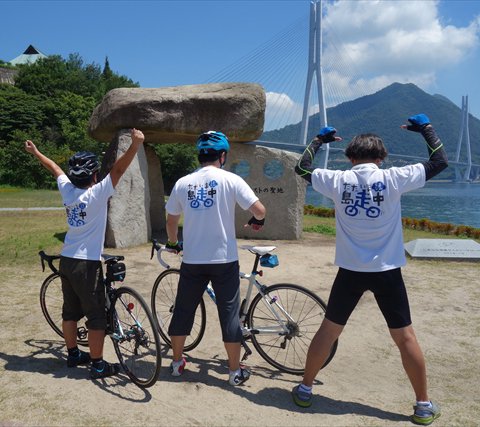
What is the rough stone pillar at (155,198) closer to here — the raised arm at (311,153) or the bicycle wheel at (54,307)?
the bicycle wheel at (54,307)

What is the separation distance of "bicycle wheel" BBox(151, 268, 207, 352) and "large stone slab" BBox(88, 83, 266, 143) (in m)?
4.09

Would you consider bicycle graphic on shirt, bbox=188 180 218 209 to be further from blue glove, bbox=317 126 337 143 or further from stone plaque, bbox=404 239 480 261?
stone plaque, bbox=404 239 480 261

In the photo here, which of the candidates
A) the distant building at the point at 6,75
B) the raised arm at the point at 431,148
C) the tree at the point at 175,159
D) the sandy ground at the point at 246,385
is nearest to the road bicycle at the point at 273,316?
the sandy ground at the point at 246,385

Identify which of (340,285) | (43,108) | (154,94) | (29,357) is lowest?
(29,357)

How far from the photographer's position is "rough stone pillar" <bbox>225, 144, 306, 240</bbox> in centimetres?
833

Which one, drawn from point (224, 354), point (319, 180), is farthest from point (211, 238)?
point (224, 354)

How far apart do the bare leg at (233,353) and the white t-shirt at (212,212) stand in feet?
1.64

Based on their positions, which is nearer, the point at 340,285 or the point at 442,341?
the point at 340,285

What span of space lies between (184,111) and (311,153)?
16.7 ft

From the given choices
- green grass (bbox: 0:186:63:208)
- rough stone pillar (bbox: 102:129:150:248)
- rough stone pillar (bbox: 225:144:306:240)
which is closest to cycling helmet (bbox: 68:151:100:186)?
rough stone pillar (bbox: 102:129:150:248)

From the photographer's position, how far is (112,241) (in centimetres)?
703

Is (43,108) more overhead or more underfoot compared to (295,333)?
more overhead

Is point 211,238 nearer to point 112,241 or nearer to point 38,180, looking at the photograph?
point 112,241

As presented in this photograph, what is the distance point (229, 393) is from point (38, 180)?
2145 centimetres
